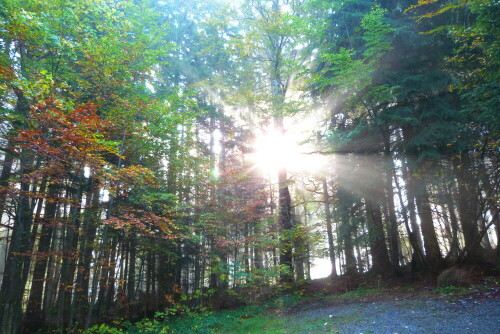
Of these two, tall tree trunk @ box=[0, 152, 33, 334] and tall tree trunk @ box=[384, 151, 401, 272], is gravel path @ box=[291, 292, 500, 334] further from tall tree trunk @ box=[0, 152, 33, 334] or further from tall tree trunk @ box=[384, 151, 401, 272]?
tall tree trunk @ box=[0, 152, 33, 334]

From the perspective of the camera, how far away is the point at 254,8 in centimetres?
1360

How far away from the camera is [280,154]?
1262 centimetres

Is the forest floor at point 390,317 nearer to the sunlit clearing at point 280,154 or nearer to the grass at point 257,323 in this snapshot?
the grass at point 257,323

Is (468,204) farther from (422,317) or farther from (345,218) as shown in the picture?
(422,317)

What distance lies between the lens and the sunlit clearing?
12266 mm

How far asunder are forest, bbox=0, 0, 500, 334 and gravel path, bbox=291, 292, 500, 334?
2.92m

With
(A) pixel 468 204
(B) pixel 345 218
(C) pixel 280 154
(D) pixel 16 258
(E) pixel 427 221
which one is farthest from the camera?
(C) pixel 280 154

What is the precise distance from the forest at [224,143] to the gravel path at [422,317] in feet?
9.59

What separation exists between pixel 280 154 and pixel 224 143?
341 cm

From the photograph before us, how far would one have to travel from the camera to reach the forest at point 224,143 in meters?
5.88

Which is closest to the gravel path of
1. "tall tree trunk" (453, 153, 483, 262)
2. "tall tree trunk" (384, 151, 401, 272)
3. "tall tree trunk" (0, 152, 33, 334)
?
"tall tree trunk" (453, 153, 483, 262)

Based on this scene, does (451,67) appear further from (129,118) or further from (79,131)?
(79,131)

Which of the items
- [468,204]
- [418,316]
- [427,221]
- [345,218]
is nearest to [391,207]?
[427,221]

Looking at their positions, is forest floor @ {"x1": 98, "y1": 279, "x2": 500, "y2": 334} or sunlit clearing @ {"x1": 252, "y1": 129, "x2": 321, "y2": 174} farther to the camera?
sunlit clearing @ {"x1": 252, "y1": 129, "x2": 321, "y2": 174}
